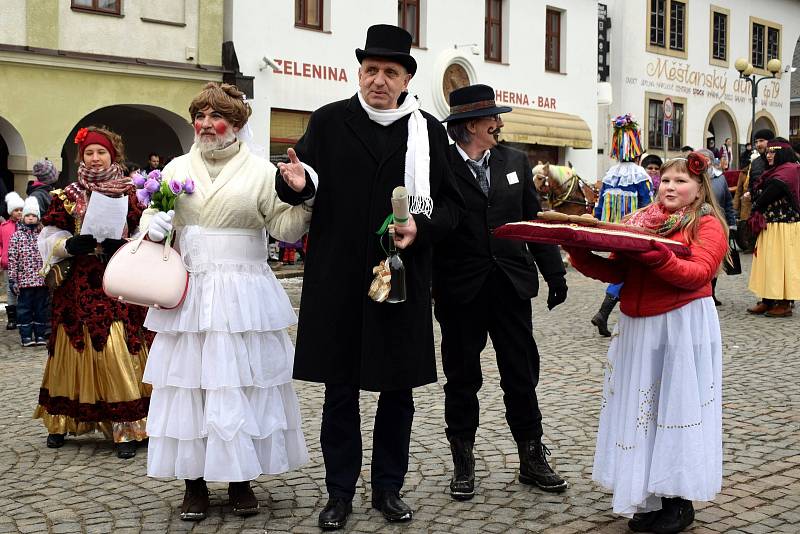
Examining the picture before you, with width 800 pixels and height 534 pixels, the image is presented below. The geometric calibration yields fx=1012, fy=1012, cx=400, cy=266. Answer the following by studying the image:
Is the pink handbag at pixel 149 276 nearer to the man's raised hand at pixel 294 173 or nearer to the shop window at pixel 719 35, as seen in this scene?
the man's raised hand at pixel 294 173

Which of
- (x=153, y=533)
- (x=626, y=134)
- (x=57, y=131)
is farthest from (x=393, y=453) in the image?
(x=57, y=131)

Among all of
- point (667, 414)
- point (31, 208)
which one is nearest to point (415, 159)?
point (667, 414)

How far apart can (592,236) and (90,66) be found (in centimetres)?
1565

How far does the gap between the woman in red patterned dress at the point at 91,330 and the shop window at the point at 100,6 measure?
498 inches

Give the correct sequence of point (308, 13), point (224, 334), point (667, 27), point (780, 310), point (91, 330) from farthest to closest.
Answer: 1. point (667, 27)
2. point (308, 13)
3. point (780, 310)
4. point (91, 330)
5. point (224, 334)

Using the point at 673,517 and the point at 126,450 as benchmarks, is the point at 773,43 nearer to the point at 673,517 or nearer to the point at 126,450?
the point at 126,450

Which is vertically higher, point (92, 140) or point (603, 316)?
point (92, 140)

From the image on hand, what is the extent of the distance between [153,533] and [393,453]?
3.72 feet

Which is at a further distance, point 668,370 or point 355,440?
point 355,440

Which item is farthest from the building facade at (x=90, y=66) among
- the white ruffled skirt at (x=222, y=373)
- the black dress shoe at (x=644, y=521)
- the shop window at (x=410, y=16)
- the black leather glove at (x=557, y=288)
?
the black dress shoe at (x=644, y=521)

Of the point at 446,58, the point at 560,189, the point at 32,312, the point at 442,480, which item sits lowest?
the point at 442,480

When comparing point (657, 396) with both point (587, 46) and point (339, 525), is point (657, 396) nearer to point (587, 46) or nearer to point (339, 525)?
point (339, 525)

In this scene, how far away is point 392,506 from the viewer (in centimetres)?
462

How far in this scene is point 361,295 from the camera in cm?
455
